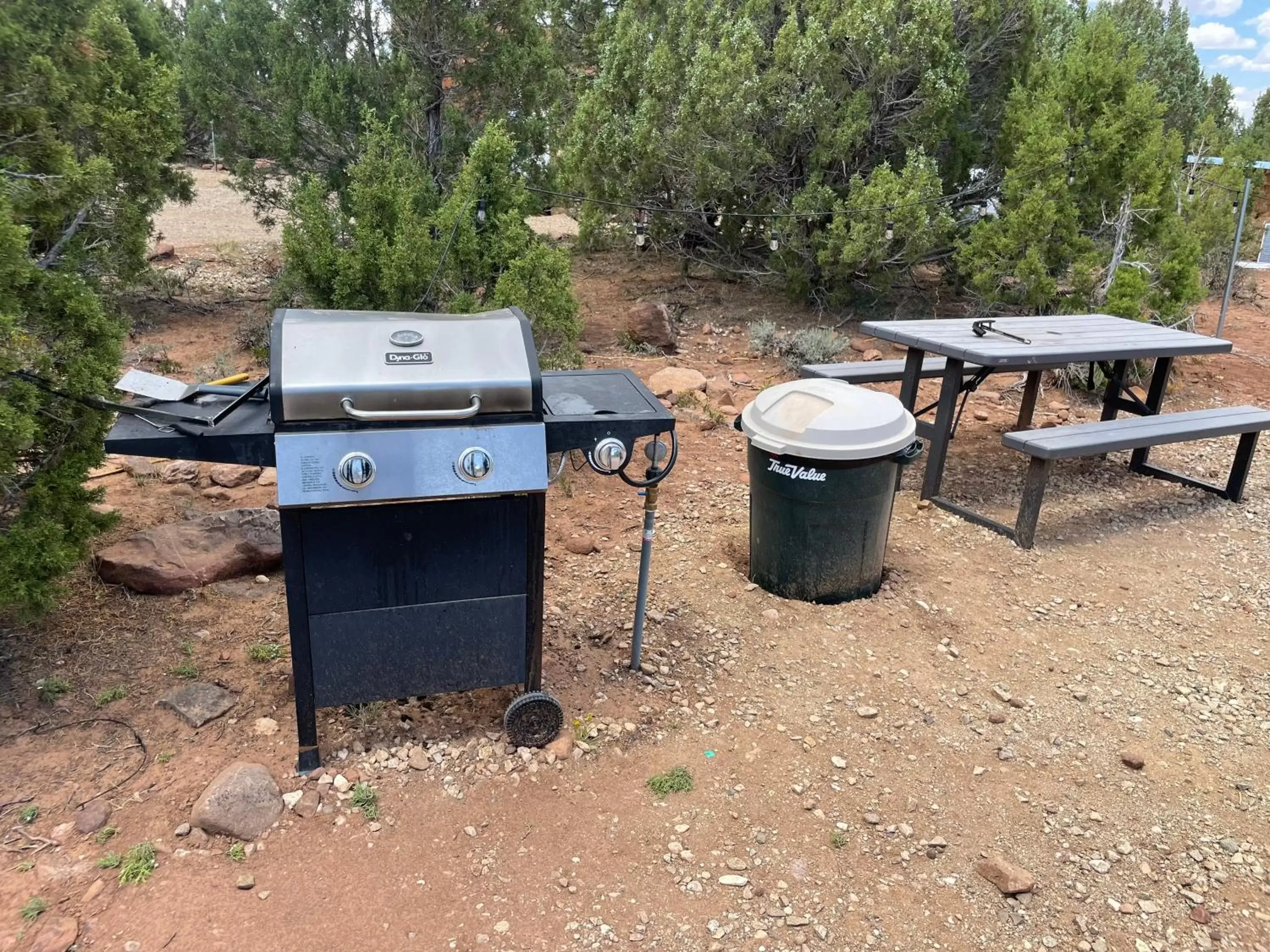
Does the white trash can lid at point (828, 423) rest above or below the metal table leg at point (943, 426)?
above

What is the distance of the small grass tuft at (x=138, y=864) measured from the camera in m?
2.51

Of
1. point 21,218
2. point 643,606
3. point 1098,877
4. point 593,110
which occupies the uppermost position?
point 593,110

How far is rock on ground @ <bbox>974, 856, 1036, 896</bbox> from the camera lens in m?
2.63

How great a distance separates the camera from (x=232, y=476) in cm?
504

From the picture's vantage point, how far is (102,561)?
382 centimetres

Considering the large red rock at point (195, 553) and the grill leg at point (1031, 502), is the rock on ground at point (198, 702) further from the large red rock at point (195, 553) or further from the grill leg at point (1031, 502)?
the grill leg at point (1031, 502)

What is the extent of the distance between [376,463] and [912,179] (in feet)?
23.3

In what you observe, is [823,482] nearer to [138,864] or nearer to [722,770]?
[722,770]

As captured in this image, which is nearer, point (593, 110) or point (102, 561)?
point (102, 561)

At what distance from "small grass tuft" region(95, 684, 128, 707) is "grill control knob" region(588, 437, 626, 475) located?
74.5 inches

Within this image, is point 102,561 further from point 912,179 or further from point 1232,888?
point 912,179

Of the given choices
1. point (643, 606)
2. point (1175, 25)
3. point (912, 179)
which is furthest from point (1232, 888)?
point (1175, 25)

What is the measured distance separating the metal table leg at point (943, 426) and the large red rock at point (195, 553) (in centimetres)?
362

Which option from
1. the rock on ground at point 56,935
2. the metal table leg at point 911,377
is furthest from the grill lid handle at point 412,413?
the metal table leg at point 911,377
